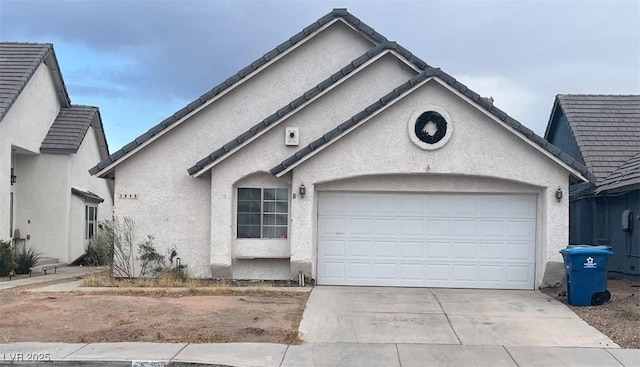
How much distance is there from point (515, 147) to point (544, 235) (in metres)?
2.00

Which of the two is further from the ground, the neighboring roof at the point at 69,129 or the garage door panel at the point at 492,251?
the neighboring roof at the point at 69,129

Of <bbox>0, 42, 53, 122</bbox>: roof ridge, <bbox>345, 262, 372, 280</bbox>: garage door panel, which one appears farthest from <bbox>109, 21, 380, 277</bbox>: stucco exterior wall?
<bbox>0, 42, 53, 122</bbox>: roof ridge

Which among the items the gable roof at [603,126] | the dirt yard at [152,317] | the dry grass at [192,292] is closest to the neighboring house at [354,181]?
the dry grass at [192,292]

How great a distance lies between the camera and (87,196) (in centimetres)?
2277

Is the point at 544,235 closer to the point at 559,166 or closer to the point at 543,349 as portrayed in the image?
the point at 559,166

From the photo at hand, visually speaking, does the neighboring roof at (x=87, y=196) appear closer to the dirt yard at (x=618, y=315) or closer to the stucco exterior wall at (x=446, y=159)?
the stucco exterior wall at (x=446, y=159)

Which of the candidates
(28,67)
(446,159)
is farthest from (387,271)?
(28,67)

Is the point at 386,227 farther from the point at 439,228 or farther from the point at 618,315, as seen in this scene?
the point at 618,315

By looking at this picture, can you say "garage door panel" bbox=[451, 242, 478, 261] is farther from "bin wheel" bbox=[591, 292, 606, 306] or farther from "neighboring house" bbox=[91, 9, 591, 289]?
"bin wheel" bbox=[591, 292, 606, 306]

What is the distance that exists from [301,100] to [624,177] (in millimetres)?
8338

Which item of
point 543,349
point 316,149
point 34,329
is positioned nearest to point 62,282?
point 34,329

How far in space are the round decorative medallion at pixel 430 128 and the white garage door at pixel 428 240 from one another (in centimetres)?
132

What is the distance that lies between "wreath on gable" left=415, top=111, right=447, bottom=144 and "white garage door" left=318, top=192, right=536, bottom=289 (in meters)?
1.39

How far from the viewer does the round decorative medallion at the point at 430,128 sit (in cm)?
1352
